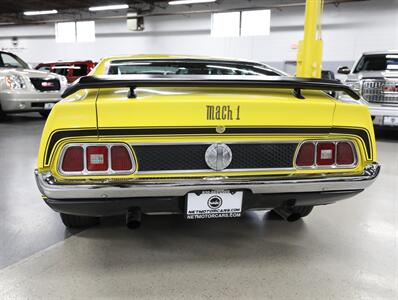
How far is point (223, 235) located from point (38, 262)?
104cm

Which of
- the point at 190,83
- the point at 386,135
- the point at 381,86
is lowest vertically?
the point at 386,135

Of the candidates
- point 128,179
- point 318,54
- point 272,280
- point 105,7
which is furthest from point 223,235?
point 105,7

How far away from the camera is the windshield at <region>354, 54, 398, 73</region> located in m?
6.24

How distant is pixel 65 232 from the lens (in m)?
2.29

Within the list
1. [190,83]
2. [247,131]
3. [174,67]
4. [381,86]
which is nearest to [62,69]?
[381,86]

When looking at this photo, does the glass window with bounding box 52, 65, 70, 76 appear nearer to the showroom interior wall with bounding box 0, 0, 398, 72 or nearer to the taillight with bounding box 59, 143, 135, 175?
the showroom interior wall with bounding box 0, 0, 398, 72

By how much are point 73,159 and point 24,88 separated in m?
6.14

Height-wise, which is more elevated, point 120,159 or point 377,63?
point 377,63

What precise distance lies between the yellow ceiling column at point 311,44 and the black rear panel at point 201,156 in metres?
6.16

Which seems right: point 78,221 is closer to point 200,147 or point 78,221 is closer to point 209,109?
point 200,147

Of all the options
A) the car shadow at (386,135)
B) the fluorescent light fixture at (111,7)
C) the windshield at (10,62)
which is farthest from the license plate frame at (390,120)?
the fluorescent light fixture at (111,7)

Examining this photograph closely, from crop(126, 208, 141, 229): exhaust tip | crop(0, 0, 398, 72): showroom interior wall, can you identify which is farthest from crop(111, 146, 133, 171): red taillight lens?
crop(0, 0, 398, 72): showroom interior wall

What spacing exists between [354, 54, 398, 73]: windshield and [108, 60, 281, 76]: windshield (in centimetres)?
446

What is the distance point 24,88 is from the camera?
6.95m
